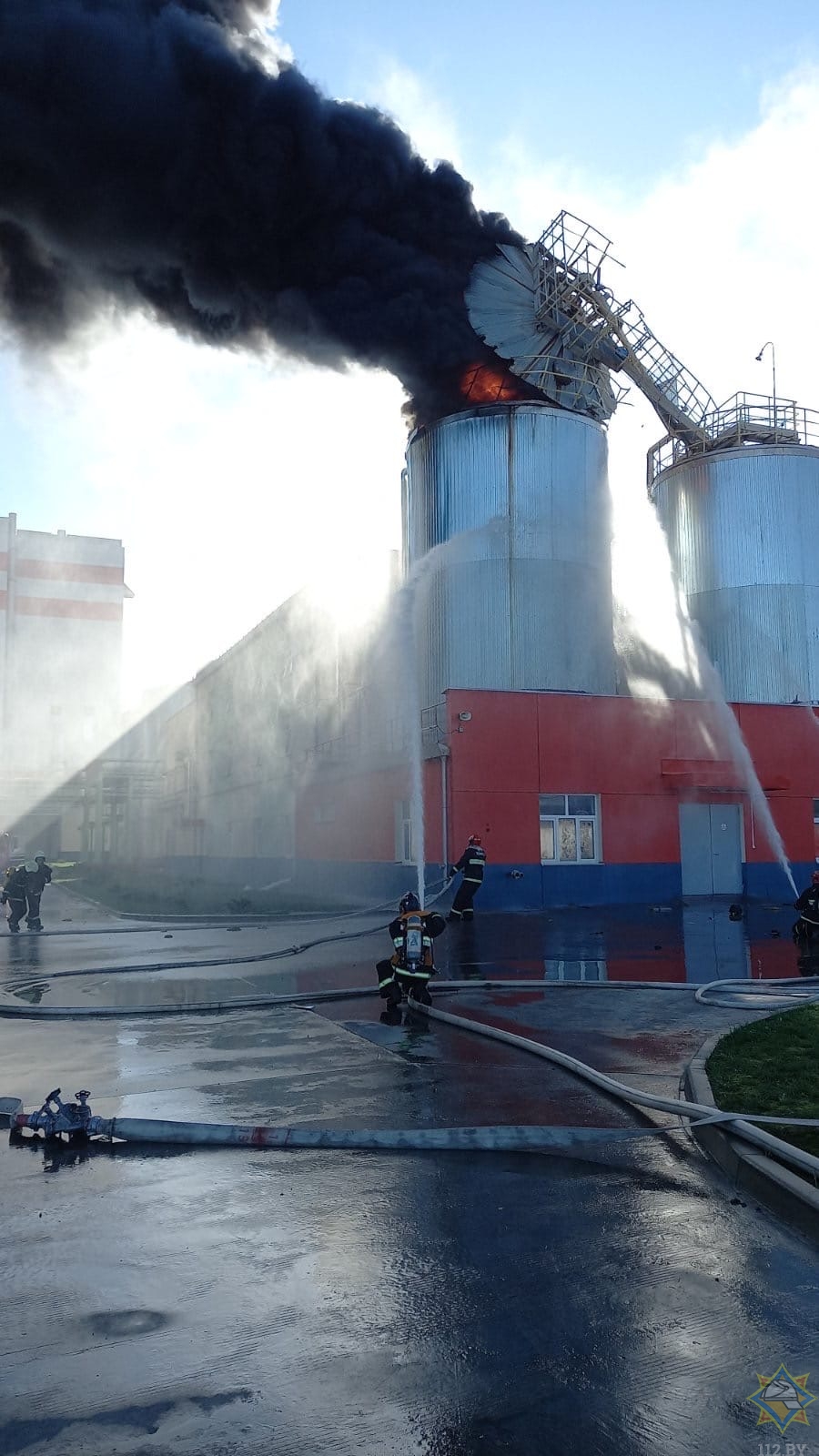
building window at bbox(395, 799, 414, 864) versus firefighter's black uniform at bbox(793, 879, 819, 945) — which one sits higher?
building window at bbox(395, 799, 414, 864)

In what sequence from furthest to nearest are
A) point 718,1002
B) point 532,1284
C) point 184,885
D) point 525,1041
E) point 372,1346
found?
point 184,885
point 718,1002
point 525,1041
point 532,1284
point 372,1346

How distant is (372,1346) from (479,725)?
2024 cm

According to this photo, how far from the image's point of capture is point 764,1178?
487 centimetres

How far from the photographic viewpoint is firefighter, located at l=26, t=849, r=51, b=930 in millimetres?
20125

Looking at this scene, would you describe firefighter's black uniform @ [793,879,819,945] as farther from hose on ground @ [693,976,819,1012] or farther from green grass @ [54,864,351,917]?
green grass @ [54,864,351,917]

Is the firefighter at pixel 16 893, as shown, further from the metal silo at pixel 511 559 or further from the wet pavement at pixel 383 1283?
the wet pavement at pixel 383 1283

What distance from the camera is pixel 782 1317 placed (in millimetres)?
3600

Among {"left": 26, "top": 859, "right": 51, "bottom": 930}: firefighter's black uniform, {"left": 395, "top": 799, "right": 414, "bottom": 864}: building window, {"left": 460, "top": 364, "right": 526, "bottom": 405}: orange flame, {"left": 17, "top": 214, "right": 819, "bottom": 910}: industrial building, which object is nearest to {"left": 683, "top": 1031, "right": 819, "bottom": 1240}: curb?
{"left": 17, "top": 214, "right": 819, "bottom": 910}: industrial building

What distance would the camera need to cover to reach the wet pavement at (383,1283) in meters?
2.95

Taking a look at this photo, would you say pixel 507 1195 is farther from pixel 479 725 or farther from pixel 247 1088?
pixel 479 725

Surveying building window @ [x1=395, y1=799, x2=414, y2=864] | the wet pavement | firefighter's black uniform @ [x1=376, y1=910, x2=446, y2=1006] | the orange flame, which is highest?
the orange flame

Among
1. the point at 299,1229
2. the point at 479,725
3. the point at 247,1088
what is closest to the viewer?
A: the point at 299,1229

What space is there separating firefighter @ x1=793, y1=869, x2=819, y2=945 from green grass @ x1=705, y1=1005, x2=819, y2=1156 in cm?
721

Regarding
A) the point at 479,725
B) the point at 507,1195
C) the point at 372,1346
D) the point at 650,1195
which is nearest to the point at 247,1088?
the point at 507,1195
